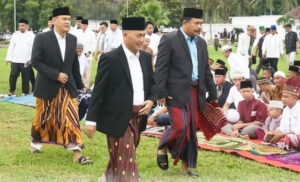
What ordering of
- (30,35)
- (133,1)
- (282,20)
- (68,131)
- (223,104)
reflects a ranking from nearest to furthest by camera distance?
1. (68,131)
2. (223,104)
3. (30,35)
4. (282,20)
5. (133,1)

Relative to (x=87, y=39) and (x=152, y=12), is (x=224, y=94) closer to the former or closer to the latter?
(x=87, y=39)

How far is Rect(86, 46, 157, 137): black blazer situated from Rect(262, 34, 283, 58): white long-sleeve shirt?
13.7 metres

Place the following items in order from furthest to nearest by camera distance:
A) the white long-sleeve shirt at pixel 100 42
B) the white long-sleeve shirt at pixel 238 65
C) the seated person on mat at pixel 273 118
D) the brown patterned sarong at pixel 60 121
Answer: the white long-sleeve shirt at pixel 100 42 < the white long-sleeve shirt at pixel 238 65 < the seated person on mat at pixel 273 118 < the brown patterned sarong at pixel 60 121

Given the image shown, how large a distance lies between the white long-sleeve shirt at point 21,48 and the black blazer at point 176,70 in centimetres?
850

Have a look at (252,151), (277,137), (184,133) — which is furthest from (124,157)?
(277,137)

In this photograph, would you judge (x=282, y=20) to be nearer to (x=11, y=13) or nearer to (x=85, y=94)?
(x=11, y=13)

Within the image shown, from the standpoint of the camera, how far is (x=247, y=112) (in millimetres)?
9422

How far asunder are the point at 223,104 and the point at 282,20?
45300 millimetres

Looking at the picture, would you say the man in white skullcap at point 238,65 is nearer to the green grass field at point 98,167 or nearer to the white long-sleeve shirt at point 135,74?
the green grass field at point 98,167

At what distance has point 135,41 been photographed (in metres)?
5.36

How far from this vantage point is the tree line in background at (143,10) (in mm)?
58969

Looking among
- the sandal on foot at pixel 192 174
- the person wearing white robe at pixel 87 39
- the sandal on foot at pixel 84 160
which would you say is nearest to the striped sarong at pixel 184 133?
the sandal on foot at pixel 192 174

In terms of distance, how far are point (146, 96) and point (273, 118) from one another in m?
3.82

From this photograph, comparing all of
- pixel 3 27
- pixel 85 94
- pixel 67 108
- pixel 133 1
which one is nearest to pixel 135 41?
pixel 67 108
